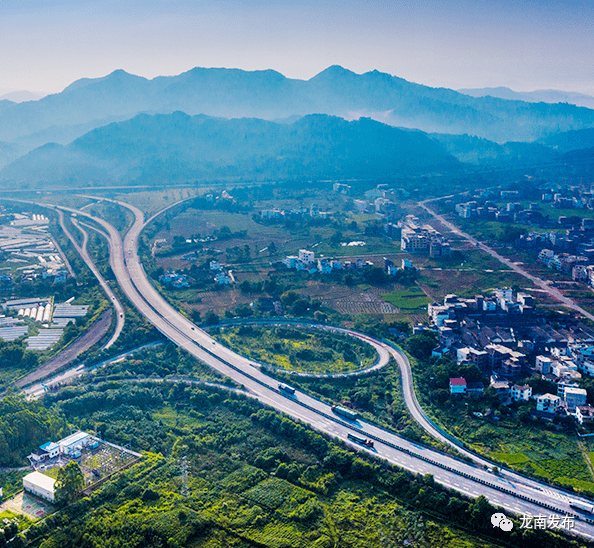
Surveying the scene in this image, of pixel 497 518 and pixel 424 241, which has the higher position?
pixel 424 241

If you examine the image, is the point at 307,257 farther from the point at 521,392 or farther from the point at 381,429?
the point at 381,429

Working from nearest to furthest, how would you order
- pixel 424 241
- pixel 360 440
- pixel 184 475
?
pixel 184 475 → pixel 360 440 → pixel 424 241

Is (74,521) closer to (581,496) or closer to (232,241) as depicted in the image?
(581,496)

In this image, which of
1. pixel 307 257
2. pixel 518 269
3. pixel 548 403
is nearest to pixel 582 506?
pixel 548 403

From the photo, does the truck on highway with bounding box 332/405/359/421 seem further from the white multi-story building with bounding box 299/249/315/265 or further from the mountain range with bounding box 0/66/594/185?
the mountain range with bounding box 0/66/594/185

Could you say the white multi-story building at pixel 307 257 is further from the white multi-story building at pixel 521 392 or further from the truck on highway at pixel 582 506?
the truck on highway at pixel 582 506

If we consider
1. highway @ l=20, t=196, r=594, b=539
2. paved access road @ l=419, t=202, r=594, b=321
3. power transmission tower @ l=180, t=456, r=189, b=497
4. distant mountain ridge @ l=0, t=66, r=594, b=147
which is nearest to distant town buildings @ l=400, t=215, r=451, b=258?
paved access road @ l=419, t=202, r=594, b=321

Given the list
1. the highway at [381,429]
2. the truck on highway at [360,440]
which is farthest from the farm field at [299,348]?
the truck on highway at [360,440]
